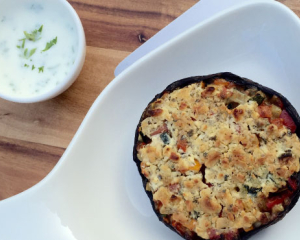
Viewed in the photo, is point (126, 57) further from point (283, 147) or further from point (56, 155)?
point (283, 147)

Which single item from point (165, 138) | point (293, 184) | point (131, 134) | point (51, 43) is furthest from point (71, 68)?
point (293, 184)

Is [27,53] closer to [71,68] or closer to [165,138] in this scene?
[71,68]

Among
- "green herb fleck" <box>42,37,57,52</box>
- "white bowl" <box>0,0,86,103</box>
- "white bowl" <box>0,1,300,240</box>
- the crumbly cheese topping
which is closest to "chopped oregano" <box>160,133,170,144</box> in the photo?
the crumbly cheese topping

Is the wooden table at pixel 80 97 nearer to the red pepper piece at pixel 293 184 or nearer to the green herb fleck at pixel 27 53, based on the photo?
the green herb fleck at pixel 27 53

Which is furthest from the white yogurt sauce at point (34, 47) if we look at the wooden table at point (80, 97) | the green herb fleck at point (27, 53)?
the wooden table at point (80, 97)

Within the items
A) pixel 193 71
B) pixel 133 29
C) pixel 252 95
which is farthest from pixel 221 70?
pixel 133 29

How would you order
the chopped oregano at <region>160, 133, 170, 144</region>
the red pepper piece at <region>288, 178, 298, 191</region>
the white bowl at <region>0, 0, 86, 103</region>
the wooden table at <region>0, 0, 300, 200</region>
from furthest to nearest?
1. the wooden table at <region>0, 0, 300, 200</region>
2. the white bowl at <region>0, 0, 86, 103</region>
3. the chopped oregano at <region>160, 133, 170, 144</region>
4. the red pepper piece at <region>288, 178, 298, 191</region>

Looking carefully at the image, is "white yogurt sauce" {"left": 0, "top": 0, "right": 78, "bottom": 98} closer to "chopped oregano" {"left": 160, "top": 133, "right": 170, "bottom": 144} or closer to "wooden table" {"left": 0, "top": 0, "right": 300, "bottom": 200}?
"wooden table" {"left": 0, "top": 0, "right": 300, "bottom": 200}

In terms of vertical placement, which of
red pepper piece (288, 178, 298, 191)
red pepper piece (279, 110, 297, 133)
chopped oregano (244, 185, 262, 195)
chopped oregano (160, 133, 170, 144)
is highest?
red pepper piece (279, 110, 297, 133)
